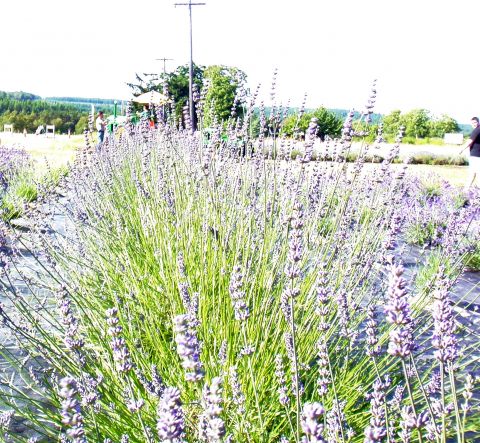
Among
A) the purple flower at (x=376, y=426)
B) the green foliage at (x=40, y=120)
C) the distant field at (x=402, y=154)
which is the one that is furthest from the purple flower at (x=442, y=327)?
the green foliage at (x=40, y=120)

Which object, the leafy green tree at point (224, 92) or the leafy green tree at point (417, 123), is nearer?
the leafy green tree at point (224, 92)

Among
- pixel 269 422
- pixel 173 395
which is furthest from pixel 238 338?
pixel 173 395

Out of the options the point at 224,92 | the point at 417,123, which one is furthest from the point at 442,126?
the point at 224,92

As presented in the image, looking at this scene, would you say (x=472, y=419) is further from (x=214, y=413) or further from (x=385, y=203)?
(x=214, y=413)

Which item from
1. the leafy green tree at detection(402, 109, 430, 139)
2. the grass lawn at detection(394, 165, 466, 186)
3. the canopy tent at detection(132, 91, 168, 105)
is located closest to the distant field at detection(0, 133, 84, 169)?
the canopy tent at detection(132, 91, 168, 105)

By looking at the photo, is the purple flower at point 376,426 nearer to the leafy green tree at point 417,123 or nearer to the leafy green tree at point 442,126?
the leafy green tree at point 417,123

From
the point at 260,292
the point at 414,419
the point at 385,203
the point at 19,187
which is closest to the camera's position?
the point at 414,419

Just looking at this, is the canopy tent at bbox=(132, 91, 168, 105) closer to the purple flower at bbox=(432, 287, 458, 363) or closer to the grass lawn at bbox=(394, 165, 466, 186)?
the purple flower at bbox=(432, 287, 458, 363)

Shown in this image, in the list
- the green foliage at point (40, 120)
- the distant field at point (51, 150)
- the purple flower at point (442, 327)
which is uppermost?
the purple flower at point (442, 327)

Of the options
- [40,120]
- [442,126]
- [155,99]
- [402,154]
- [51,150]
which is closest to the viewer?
[155,99]

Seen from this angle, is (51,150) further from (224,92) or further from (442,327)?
(442,327)

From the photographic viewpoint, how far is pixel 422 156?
2028cm

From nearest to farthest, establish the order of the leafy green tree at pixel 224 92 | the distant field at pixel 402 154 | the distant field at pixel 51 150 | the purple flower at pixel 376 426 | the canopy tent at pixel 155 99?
the purple flower at pixel 376 426, the canopy tent at pixel 155 99, the leafy green tree at pixel 224 92, the distant field at pixel 402 154, the distant field at pixel 51 150

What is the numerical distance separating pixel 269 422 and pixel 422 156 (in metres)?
20.1
